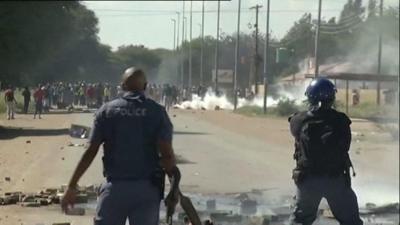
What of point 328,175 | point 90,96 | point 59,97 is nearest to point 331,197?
point 328,175

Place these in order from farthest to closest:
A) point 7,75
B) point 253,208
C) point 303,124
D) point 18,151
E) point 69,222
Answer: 1. point 7,75
2. point 18,151
3. point 253,208
4. point 69,222
5. point 303,124

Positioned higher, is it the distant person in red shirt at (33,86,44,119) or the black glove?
the black glove

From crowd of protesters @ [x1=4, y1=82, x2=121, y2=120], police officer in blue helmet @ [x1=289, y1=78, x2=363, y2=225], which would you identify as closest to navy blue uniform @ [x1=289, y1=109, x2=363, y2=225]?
police officer in blue helmet @ [x1=289, y1=78, x2=363, y2=225]

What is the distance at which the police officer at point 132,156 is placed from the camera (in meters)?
6.27

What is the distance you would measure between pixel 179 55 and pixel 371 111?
213 feet

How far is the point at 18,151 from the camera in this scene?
23.2m

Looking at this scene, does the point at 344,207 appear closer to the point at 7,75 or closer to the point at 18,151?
the point at 18,151

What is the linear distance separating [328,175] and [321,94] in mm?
627

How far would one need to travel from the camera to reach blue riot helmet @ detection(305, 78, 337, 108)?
7344 mm

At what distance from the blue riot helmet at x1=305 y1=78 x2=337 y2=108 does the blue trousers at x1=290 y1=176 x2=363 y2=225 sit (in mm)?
577

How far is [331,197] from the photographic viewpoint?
7.35 metres

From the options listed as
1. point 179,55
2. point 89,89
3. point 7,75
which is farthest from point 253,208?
point 179,55

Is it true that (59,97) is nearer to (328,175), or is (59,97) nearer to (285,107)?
(285,107)

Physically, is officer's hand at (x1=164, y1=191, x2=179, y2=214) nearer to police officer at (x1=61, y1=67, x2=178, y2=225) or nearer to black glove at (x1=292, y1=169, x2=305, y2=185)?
police officer at (x1=61, y1=67, x2=178, y2=225)
